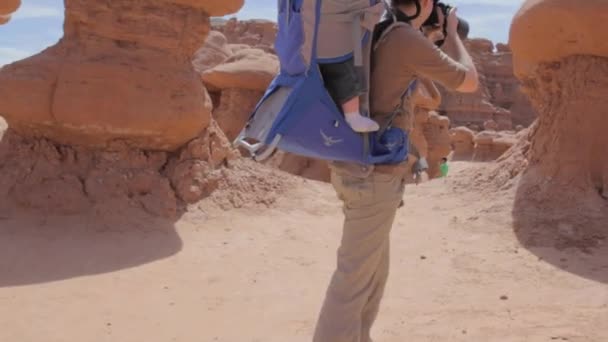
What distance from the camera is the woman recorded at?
6.94ft

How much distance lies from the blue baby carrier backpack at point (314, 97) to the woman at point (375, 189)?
0.34ft

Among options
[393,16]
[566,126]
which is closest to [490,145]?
[566,126]

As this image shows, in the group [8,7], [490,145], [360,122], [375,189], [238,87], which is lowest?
[490,145]

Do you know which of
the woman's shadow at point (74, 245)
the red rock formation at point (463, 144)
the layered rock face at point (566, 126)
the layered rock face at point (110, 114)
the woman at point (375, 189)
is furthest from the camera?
the red rock formation at point (463, 144)

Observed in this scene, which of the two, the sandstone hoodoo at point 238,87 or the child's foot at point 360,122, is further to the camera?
the sandstone hoodoo at point 238,87

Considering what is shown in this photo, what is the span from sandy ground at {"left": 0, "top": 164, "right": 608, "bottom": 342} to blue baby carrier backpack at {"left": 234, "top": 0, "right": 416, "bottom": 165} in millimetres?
1526

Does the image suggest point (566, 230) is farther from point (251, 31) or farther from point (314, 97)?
point (251, 31)

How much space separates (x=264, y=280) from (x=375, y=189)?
2337 mm

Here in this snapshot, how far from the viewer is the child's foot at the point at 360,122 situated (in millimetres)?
1995

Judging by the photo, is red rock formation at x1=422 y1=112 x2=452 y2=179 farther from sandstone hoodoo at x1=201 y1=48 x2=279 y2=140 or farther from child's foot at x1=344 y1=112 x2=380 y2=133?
child's foot at x1=344 y1=112 x2=380 y2=133

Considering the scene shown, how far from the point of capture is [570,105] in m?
5.70

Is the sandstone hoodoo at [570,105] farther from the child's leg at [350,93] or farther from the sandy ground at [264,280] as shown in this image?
the child's leg at [350,93]

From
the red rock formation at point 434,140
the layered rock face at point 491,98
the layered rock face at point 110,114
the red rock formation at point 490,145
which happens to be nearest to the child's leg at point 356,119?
the layered rock face at point 110,114

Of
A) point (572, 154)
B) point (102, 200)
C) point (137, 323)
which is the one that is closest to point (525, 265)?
point (572, 154)
